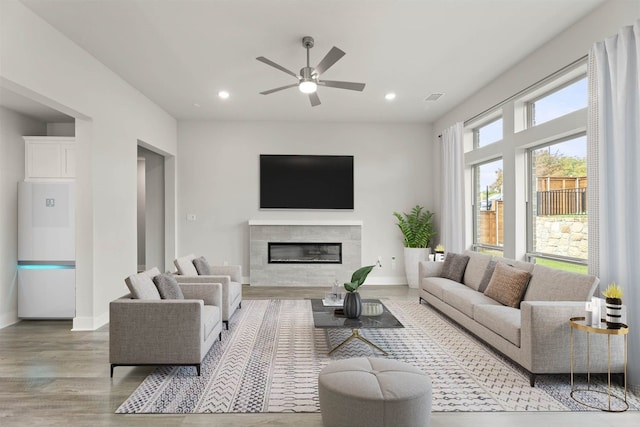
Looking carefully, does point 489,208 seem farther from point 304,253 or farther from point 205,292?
point 205,292

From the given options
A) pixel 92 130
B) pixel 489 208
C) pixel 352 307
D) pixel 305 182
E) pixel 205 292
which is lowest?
pixel 352 307

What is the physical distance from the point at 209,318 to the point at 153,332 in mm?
500

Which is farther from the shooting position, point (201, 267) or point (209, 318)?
point (201, 267)

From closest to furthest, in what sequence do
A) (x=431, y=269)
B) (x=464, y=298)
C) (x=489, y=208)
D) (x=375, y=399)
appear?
(x=375, y=399) → (x=464, y=298) → (x=431, y=269) → (x=489, y=208)

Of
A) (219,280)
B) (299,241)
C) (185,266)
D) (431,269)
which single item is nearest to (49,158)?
(185,266)

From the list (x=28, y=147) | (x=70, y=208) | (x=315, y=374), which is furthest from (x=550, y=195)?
(x=28, y=147)

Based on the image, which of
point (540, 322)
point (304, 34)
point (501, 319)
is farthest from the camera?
point (304, 34)

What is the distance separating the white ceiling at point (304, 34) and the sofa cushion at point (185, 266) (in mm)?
2344

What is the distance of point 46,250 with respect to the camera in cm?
466

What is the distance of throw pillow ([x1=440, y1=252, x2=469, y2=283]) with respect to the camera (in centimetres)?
521

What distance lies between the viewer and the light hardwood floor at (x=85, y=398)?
2375mm

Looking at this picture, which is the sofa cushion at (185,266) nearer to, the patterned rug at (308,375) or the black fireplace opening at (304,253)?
the patterned rug at (308,375)

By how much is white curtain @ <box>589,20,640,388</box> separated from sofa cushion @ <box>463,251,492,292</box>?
5.21ft

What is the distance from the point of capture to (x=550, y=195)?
14.6 ft
